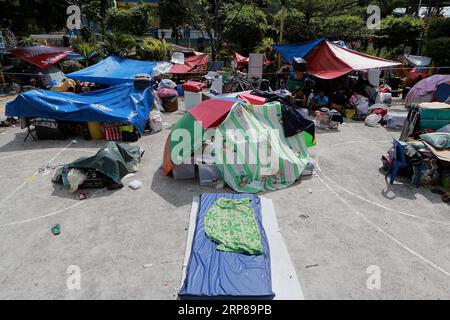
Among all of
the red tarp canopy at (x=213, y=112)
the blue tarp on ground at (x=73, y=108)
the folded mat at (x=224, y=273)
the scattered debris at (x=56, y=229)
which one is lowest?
the scattered debris at (x=56, y=229)

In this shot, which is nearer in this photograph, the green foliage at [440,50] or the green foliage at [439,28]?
the green foliage at [440,50]

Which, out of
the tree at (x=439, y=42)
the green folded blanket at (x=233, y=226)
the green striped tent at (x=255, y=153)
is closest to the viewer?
the green folded blanket at (x=233, y=226)

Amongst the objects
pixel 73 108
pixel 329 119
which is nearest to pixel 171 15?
pixel 73 108

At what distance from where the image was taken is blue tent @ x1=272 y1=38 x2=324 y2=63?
1469 centimetres

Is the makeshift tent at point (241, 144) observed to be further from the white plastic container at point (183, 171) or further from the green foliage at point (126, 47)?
the green foliage at point (126, 47)

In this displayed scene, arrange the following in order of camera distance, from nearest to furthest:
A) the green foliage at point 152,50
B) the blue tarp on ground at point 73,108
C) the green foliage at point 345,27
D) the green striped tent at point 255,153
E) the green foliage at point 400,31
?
the green striped tent at point 255,153, the blue tarp on ground at point 73,108, the green foliage at point 152,50, the green foliage at point 400,31, the green foliage at point 345,27

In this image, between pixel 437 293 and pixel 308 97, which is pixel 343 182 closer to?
pixel 437 293

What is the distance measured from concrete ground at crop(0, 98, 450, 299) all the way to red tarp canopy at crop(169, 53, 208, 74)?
11278mm

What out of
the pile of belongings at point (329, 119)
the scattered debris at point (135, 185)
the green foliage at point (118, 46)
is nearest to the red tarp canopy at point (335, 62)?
the pile of belongings at point (329, 119)

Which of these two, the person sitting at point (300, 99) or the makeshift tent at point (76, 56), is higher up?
the makeshift tent at point (76, 56)

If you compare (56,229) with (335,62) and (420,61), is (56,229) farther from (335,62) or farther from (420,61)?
(420,61)

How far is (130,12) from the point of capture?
94.1 ft

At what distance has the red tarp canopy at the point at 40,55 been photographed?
18.0m

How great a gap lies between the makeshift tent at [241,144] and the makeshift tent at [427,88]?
9.59 m
